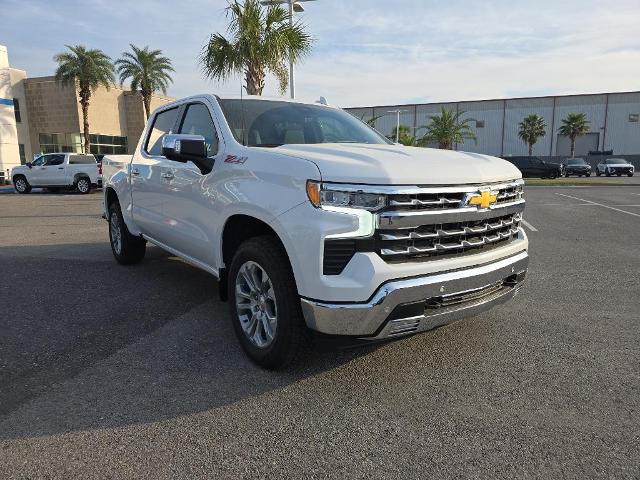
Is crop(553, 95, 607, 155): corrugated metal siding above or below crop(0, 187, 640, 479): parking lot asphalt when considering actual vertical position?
above

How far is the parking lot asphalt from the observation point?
2336mm

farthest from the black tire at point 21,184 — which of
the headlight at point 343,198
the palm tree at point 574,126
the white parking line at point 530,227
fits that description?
the palm tree at point 574,126

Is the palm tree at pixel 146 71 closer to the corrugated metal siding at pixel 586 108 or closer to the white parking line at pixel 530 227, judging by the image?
the white parking line at pixel 530 227

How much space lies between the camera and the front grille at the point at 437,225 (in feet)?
8.91

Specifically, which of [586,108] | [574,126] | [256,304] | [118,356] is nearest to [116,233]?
[118,356]

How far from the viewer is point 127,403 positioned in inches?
113

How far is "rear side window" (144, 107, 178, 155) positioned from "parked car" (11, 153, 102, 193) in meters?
16.0

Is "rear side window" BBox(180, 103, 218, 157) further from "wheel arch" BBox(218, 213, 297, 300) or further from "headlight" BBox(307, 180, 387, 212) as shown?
"headlight" BBox(307, 180, 387, 212)

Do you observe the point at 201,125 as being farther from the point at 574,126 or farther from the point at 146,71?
the point at 574,126

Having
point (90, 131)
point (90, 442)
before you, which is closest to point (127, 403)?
point (90, 442)

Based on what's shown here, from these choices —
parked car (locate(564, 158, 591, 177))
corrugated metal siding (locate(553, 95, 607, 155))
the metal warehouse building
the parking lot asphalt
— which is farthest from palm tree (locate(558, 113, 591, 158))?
the parking lot asphalt

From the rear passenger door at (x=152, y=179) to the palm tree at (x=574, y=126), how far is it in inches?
2611

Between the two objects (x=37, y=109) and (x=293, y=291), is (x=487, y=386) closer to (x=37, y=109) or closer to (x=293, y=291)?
(x=293, y=291)

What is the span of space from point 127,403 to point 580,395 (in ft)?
8.88
